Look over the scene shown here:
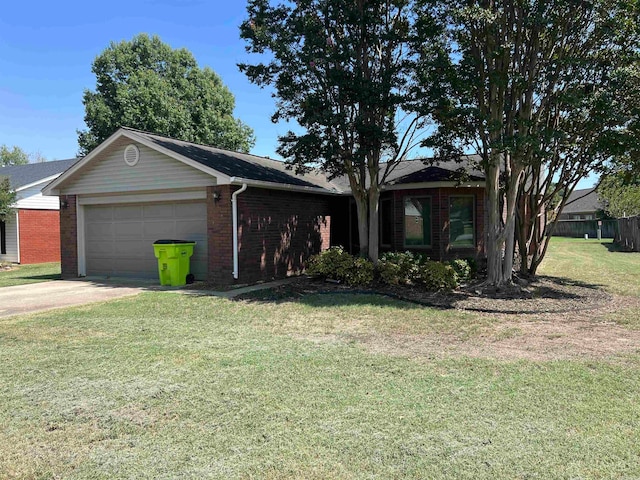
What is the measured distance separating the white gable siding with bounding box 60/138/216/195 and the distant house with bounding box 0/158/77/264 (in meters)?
9.65

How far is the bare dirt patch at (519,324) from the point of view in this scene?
5.96 metres

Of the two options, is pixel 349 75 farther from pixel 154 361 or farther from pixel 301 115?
pixel 154 361

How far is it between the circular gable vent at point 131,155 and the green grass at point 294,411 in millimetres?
7089

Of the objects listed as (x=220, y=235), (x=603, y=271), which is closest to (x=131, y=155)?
(x=220, y=235)

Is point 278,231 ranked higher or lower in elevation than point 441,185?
lower

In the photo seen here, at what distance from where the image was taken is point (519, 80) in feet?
29.9

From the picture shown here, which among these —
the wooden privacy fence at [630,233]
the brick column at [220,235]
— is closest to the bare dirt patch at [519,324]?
the brick column at [220,235]

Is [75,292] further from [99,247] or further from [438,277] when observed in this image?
[438,277]

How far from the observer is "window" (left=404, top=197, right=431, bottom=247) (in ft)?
46.0

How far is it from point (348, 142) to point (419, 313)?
5011 mm

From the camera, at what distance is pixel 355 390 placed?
454cm

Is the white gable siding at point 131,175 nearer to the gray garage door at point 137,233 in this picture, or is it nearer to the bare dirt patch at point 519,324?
the gray garage door at point 137,233

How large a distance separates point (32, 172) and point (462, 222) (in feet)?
76.6

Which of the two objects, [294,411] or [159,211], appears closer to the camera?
[294,411]
